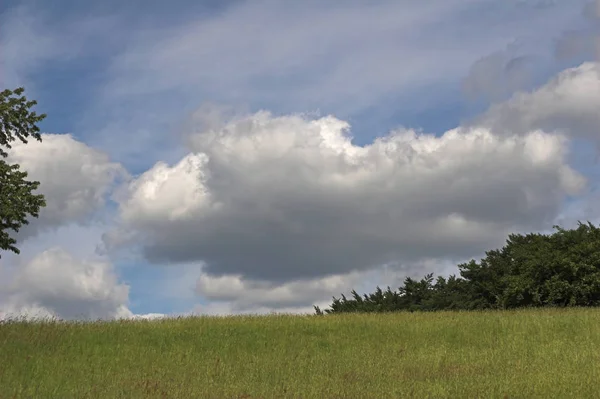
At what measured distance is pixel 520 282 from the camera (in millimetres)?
39625

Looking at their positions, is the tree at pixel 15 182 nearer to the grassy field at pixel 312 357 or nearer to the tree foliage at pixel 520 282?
the grassy field at pixel 312 357

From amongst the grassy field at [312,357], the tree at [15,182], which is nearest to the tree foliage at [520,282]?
the grassy field at [312,357]

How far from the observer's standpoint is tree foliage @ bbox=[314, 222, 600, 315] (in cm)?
3888

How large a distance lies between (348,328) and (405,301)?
63.1 ft

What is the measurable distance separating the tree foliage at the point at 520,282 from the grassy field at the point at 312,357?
735 cm

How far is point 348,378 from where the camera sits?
17.4m

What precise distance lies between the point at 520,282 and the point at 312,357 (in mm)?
22327

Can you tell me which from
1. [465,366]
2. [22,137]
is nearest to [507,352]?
[465,366]

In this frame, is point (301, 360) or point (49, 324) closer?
point (301, 360)

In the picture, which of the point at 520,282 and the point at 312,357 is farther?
the point at 520,282

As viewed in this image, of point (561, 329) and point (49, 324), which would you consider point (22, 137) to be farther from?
point (561, 329)

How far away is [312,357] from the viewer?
2156 centimetres

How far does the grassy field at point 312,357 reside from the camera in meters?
15.6

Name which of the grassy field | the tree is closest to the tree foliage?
the grassy field
